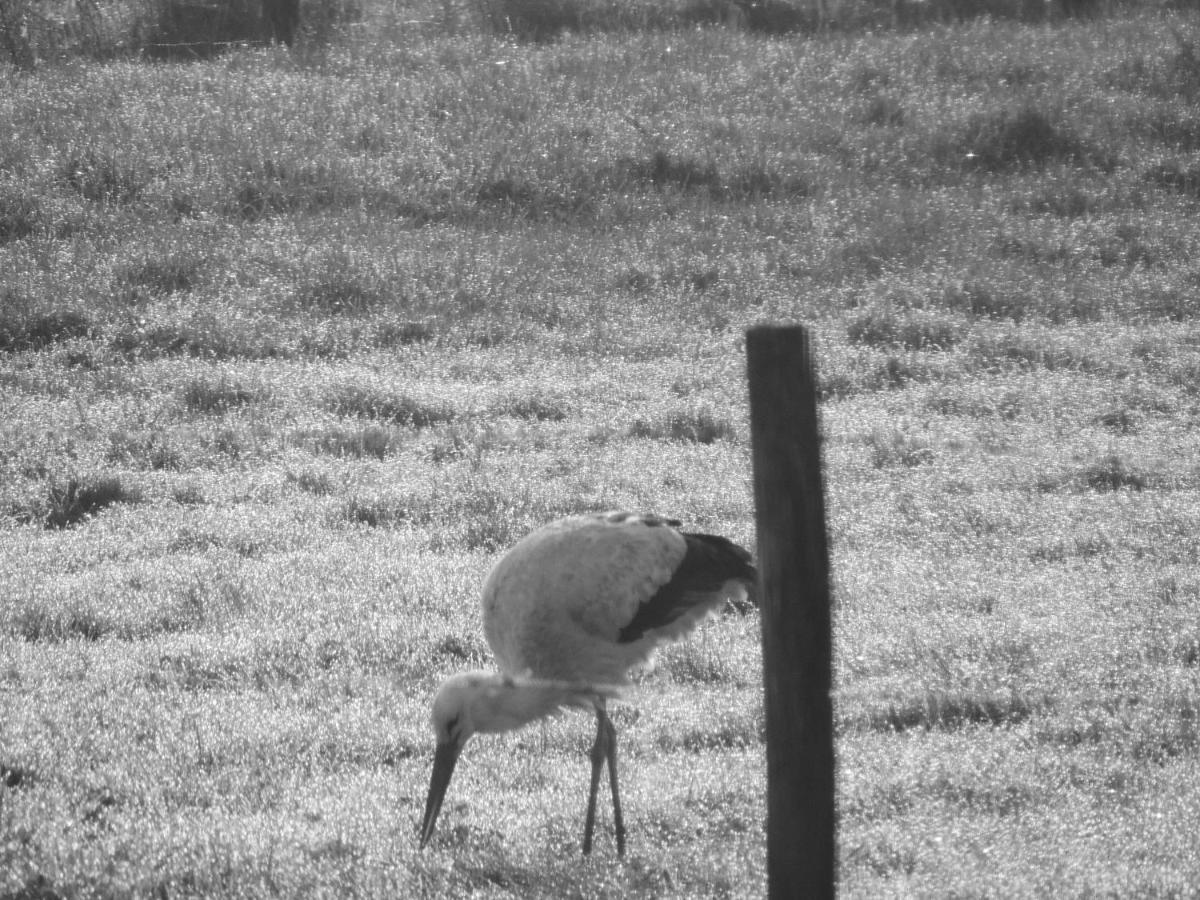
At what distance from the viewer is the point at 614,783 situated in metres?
4.88

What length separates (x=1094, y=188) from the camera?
1881cm

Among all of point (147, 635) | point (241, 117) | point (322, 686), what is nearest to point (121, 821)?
point (322, 686)

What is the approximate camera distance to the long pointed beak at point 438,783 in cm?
459

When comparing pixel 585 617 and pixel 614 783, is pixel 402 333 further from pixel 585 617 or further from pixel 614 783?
pixel 614 783

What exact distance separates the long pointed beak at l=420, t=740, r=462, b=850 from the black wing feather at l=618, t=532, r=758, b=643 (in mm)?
894

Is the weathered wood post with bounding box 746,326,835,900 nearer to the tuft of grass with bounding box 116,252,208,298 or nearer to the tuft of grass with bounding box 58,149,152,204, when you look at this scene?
the tuft of grass with bounding box 116,252,208,298

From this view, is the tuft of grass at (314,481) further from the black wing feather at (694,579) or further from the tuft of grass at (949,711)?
the tuft of grass at (949,711)

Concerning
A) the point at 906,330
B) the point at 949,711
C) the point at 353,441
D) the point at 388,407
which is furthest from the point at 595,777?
the point at 906,330

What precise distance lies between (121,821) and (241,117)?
15.8 m

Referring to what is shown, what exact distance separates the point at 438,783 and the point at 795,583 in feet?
6.48

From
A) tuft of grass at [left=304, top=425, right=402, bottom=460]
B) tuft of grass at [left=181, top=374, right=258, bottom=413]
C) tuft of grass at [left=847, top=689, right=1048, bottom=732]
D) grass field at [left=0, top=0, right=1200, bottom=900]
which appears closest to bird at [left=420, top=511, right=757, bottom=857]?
grass field at [left=0, top=0, right=1200, bottom=900]

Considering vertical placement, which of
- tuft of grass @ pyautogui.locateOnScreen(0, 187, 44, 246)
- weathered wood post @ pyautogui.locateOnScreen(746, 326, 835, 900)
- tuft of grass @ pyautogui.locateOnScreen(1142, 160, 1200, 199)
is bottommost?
tuft of grass @ pyautogui.locateOnScreen(1142, 160, 1200, 199)

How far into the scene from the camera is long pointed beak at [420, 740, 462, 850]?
181 inches

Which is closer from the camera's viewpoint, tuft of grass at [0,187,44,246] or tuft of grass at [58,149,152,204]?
tuft of grass at [0,187,44,246]
